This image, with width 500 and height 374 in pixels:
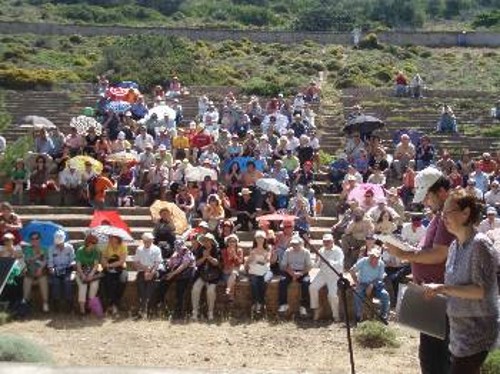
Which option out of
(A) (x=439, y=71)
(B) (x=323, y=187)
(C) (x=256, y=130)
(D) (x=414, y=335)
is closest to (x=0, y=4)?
(A) (x=439, y=71)

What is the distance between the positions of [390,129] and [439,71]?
2115 centimetres

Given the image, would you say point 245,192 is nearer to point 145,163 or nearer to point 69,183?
point 145,163

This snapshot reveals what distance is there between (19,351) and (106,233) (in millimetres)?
4479

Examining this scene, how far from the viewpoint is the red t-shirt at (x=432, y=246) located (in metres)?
5.55

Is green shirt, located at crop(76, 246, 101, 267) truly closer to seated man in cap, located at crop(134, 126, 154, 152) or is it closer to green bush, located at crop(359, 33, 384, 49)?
seated man in cap, located at crop(134, 126, 154, 152)

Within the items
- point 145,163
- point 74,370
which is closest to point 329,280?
point 145,163

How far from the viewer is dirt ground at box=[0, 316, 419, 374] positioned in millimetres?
9953

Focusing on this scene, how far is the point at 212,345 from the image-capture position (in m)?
10.7

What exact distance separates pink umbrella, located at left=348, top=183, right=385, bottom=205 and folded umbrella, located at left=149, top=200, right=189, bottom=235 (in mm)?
2818

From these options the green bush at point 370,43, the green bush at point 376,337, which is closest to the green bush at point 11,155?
the green bush at point 376,337

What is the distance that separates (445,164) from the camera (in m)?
16.4

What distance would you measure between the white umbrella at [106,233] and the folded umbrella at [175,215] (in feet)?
3.53

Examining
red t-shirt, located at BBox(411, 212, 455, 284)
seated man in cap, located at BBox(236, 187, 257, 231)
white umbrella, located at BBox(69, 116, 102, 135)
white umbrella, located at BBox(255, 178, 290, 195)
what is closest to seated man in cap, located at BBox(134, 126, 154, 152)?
→ white umbrella, located at BBox(69, 116, 102, 135)

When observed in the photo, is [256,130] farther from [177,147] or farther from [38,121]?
[38,121]
